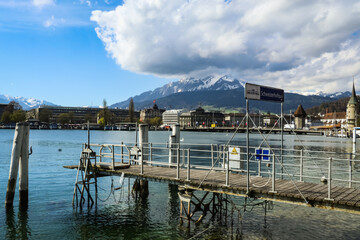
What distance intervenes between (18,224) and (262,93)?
14.5m

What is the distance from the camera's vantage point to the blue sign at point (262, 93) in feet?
42.8

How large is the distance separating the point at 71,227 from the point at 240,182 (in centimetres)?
919

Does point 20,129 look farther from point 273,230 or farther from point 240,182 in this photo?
point 273,230

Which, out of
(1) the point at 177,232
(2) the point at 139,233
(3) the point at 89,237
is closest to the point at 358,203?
(1) the point at 177,232

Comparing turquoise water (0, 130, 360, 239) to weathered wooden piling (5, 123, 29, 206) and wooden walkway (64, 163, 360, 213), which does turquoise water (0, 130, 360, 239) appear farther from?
wooden walkway (64, 163, 360, 213)

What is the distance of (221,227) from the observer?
17.3 meters

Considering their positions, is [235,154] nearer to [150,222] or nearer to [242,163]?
[242,163]

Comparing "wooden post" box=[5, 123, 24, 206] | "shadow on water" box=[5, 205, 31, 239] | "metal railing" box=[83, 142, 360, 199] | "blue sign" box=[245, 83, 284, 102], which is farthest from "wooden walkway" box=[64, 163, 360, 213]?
"wooden post" box=[5, 123, 24, 206]

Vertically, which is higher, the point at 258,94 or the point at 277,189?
the point at 258,94

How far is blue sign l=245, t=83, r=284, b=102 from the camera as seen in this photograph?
1305cm

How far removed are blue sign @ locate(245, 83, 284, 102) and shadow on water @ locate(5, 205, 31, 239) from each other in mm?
12651

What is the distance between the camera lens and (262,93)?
550 inches

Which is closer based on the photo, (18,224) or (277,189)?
(277,189)

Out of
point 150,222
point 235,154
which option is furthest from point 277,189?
point 150,222
